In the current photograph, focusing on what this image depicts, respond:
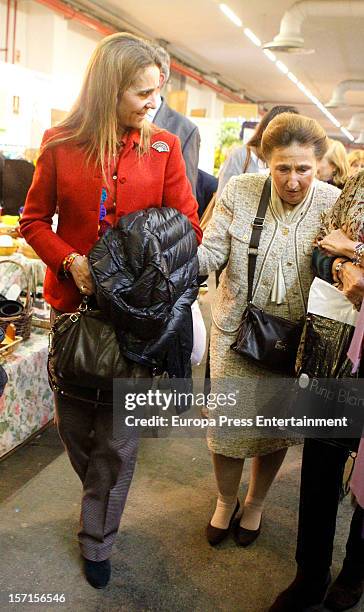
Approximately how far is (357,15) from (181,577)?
27.3 ft

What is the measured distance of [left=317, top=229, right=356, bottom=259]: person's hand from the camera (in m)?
1.65

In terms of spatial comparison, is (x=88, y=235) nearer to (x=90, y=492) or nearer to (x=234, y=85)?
(x=90, y=492)

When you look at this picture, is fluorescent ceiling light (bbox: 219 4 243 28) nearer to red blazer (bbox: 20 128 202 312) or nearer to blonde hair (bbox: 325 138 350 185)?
blonde hair (bbox: 325 138 350 185)

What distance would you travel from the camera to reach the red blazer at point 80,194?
1.77 meters

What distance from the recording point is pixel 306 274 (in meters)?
1.95

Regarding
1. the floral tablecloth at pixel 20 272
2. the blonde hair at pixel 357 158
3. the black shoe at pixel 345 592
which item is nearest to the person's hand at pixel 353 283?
the black shoe at pixel 345 592

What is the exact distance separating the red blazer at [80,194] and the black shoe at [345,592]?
46.1 inches

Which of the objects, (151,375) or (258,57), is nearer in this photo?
(151,375)

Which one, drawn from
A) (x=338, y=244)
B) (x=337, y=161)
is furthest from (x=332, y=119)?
(x=338, y=244)

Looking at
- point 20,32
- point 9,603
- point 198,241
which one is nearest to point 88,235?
point 198,241

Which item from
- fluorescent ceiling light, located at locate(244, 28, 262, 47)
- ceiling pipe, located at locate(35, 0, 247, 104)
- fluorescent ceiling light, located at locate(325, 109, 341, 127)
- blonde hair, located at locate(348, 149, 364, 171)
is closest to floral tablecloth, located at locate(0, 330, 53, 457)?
blonde hair, located at locate(348, 149, 364, 171)

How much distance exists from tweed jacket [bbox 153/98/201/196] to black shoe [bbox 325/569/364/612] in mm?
1785

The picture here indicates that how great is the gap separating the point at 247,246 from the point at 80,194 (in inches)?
22.1

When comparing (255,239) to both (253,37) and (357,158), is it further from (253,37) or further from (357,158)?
(253,37)
